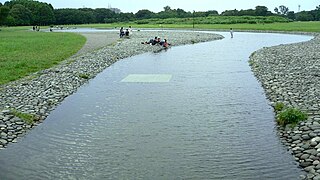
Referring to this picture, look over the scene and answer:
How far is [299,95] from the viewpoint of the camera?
18.9 m

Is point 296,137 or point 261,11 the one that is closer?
point 296,137

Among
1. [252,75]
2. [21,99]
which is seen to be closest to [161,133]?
[21,99]

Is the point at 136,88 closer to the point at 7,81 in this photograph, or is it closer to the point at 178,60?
the point at 7,81

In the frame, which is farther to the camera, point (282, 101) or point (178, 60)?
point (178, 60)

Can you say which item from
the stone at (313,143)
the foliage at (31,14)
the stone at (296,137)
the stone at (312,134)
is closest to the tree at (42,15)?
the foliage at (31,14)

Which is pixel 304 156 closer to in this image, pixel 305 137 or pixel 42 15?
pixel 305 137

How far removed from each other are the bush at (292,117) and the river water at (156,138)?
1.84ft

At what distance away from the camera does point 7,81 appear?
2438cm

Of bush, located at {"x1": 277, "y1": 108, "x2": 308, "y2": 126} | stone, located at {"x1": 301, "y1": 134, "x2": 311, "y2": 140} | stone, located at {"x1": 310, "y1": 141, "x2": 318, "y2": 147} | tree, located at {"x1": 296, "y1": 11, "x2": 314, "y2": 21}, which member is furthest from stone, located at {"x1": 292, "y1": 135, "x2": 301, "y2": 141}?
tree, located at {"x1": 296, "y1": 11, "x2": 314, "y2": 21}

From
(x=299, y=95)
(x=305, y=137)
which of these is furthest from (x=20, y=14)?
(x=305, y=137)

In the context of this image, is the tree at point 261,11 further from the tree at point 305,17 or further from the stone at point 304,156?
the stone at point 304,156

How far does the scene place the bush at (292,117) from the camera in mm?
14782

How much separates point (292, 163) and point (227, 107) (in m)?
7.35

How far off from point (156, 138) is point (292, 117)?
17.2 ft
